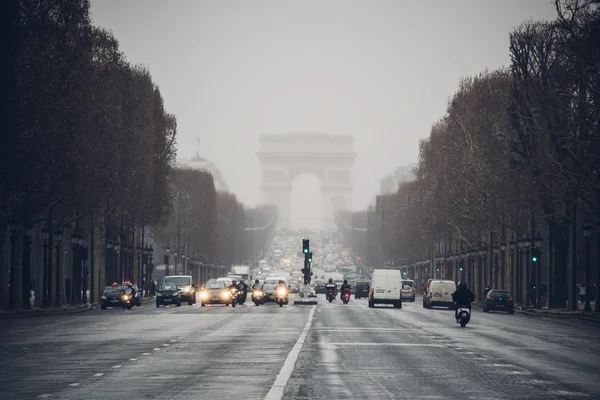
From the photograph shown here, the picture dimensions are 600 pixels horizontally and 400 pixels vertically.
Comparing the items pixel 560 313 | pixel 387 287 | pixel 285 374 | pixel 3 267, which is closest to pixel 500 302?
pixel 560 313

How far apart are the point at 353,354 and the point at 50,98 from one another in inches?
1408

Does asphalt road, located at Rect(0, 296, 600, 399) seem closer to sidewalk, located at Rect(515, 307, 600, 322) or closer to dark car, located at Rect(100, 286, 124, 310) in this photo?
sidewalk, located at Rect(515, 307, 600, 322)

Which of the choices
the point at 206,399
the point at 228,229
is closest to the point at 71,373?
the point at 206,399

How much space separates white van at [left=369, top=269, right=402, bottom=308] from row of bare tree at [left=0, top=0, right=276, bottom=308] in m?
16.7

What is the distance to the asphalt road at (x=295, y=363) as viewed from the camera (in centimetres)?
2122

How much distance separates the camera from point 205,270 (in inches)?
6781

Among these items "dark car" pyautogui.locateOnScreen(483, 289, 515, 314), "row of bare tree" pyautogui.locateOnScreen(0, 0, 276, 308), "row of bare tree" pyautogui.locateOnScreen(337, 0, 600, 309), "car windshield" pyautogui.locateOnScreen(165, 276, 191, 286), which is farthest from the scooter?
"dark car" pyautogui.locateOnScreen(483, 289, 515, 314)

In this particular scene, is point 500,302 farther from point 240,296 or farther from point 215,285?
point 240,296

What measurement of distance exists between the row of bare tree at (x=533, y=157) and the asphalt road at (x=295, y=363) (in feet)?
56.4

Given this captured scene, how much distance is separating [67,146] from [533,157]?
81.3 feet

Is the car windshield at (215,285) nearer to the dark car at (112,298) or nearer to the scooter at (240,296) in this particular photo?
the scooter at (240,296)

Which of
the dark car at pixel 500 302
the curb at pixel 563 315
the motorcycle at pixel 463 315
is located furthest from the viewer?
the dark car at pixel 500 302

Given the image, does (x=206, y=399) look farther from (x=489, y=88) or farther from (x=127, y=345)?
(x=489, y=88)

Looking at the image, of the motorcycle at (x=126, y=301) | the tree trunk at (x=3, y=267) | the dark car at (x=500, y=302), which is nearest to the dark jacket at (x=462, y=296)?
the tree trunk at (x=3, y=267)
